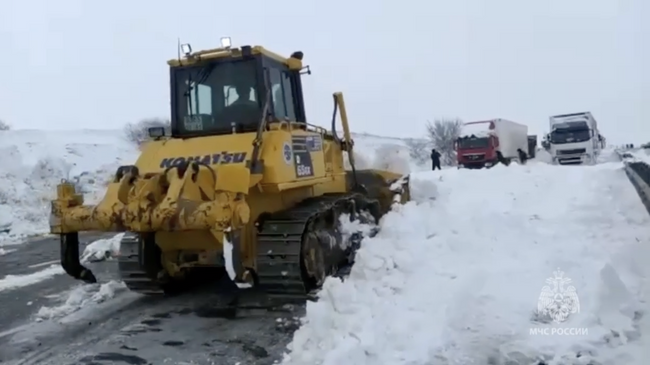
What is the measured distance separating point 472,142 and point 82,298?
25.7 metres

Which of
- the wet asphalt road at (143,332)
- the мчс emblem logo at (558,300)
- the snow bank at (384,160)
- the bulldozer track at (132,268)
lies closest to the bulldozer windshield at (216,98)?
the bulldozer track at (132,268)

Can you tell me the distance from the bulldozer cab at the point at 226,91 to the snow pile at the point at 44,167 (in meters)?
11.1

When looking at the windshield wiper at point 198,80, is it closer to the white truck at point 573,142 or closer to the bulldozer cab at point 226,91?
the bulldozer cab at point 226,91

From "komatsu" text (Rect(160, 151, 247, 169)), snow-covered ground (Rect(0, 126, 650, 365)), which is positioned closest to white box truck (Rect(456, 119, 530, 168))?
snow-covered ground (Rect(0, 126, 650, 365))

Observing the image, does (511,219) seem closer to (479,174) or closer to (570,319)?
(570,319)

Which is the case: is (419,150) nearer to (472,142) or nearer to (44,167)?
(472,142)

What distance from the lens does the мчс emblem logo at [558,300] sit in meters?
5.30

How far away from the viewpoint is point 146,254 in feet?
22.2

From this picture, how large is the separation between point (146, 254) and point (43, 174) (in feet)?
75.2

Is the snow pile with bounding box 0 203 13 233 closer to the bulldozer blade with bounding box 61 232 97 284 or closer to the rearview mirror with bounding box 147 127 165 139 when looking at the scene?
the rearview mirror with bounding box 147 127 165 139

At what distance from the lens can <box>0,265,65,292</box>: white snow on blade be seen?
30.5 ft

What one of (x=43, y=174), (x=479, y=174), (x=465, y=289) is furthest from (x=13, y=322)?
(x=43, y=174)

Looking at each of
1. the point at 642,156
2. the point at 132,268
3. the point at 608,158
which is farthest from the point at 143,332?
the point at 608,158

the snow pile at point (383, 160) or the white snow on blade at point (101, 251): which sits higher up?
the snow pile at point (383, 160)
